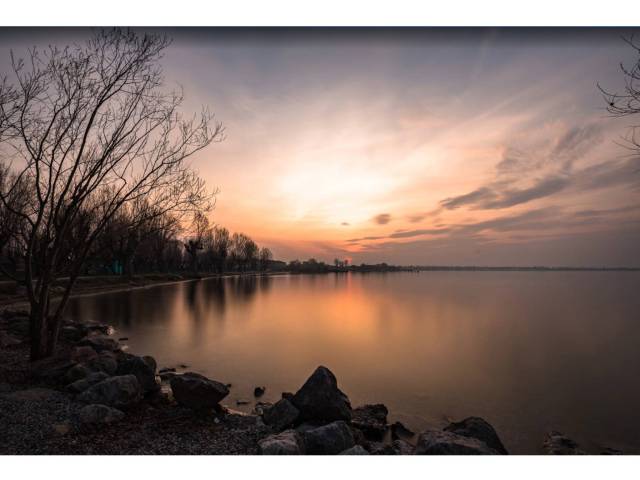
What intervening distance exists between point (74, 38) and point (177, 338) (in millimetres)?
9662

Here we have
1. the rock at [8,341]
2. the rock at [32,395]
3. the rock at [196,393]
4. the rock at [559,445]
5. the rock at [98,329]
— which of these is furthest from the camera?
the rock at [98,329]

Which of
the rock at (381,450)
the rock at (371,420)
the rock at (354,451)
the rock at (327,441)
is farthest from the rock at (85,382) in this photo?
the rock at (381,450)

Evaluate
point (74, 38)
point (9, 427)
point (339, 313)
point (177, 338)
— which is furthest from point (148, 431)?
point (339, 313)

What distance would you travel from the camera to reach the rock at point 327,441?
421cm

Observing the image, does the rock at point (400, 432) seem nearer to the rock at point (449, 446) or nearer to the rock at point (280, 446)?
the rock at point (449, 446)

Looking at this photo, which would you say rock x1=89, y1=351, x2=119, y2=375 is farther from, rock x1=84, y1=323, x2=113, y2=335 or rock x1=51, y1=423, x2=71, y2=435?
rock x1=84, y1=323, x2=113, y2=335

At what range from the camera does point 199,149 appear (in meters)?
6.70

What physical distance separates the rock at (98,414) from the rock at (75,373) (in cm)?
148

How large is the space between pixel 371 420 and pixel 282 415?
1.82 m

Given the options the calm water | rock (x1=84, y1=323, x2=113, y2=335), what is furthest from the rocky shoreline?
rock (x1=84, y1=323, x2=113, y2=335)

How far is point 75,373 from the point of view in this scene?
568cm

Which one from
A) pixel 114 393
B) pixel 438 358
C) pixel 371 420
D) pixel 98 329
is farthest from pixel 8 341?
pixel 438 358

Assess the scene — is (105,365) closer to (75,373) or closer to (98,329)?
(75,373)

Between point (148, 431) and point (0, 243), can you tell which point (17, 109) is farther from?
point (0, 243)
